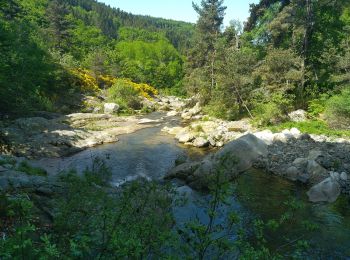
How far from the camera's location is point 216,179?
440cm

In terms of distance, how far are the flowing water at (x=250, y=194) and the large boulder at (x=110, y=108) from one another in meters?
13.6

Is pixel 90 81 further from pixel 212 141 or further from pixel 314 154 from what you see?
pixel 314 154

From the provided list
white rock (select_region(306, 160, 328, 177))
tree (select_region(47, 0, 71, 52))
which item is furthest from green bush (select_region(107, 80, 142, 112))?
white rock (select_region(306, 160, 328, 177))

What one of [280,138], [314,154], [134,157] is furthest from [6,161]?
[280,138]

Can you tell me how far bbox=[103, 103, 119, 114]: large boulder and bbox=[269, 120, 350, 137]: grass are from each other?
20530 millimetres

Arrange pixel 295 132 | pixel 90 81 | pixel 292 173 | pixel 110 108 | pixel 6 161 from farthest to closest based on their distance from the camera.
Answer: pixel 90 81 < pixel 110 108 < pixel 295 132 < pixel 292 173 < pixel 6 161

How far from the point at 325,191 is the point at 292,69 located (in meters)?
17.6

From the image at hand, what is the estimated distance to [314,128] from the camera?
A: 2453 centimetres

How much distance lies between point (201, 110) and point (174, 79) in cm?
5018

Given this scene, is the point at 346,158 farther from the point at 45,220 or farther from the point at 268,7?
the point at 268,7

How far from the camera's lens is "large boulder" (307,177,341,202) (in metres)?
13.9

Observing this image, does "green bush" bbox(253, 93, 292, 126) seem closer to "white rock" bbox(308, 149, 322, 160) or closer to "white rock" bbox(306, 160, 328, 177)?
"white rock" bbox(308, 149, 322, 160)

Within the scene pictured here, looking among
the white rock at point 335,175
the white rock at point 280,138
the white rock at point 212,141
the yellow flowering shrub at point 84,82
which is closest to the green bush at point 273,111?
the white rock at point 280,138

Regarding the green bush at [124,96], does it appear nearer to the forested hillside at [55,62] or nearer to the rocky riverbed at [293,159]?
the forested hillside at [55,62]
